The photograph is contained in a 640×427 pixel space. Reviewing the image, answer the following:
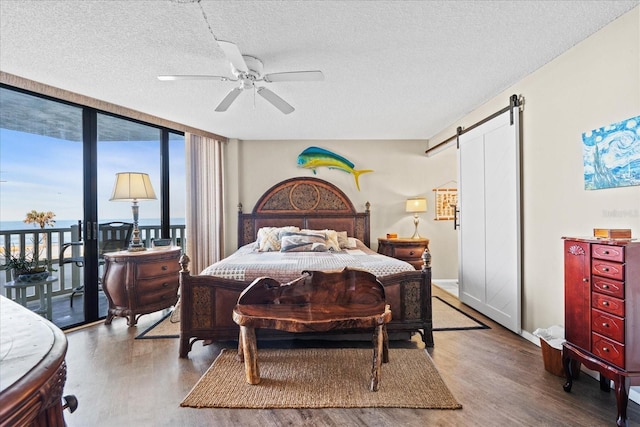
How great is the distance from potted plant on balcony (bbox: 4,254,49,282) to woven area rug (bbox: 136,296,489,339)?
1.13 metres

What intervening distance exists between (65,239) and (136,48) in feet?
8.25

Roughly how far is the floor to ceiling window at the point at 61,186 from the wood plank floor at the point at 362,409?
37.7 inches

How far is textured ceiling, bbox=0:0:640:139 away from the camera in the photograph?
6.09ft

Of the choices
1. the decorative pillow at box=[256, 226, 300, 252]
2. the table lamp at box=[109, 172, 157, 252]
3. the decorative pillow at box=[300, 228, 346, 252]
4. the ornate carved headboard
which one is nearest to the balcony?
the table lamp at box=[109, 172, 157, 252]

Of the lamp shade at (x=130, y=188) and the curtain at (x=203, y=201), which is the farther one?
the curtain at (x=203, y=201)

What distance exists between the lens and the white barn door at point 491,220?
293 cm

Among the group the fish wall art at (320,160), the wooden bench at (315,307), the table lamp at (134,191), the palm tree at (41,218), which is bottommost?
the wooden bench at (315,307)

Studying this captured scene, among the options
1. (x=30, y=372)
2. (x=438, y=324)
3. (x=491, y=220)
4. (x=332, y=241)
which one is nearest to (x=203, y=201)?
(x=332, y=241)

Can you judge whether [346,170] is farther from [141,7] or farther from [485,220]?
[141,7]

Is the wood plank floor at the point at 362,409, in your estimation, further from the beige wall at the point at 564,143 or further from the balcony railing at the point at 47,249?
the balcony railing at the point at 47,249

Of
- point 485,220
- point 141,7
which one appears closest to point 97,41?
point 141,7

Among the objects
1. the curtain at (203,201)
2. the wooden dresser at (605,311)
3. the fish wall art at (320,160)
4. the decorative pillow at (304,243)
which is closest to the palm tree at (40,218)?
the curtain at (203,201)

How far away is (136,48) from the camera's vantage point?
227 cm

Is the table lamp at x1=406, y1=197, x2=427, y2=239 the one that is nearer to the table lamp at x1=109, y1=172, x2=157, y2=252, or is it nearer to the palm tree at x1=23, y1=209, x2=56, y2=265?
the table lamp at x1=109, y1=172, x2=157, y2=252
